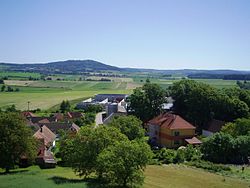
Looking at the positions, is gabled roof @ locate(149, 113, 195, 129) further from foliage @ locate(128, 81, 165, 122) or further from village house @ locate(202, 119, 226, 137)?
foliage @ locate(128, 81, 165, 122)

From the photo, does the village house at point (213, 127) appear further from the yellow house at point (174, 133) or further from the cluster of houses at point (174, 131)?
the yellow house at point (174, 133)

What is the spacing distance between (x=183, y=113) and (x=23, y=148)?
3739 cm

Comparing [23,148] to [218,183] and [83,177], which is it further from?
[218,183]

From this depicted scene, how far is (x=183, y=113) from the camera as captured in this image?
7038 cm

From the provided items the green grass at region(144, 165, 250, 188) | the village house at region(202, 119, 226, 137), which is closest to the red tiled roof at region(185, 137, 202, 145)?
the village house at region(202, 119, 226, 137)

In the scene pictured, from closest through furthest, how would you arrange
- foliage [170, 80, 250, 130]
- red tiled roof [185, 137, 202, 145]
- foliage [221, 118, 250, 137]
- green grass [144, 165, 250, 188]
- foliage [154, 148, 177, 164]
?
green grass [144, 165, 250, 188] → foliage [154, 148, 177, 164] → foliage [221, 118, 250, 137] → red tiled roof [185, 137, 202, 145] → foliage [170, 80, 250, 130]

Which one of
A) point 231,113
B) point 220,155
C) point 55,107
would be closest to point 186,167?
point 220,155

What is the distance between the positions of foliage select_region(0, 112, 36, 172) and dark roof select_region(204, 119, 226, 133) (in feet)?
103

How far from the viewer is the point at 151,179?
3597cm

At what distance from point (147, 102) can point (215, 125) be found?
13.8 m

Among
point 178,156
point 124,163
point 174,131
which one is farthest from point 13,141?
point 174,131

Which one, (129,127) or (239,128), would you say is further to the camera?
(239,128)

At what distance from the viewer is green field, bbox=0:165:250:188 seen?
31.9 m

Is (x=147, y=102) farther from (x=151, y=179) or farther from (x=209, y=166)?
(x=151, y=179)
